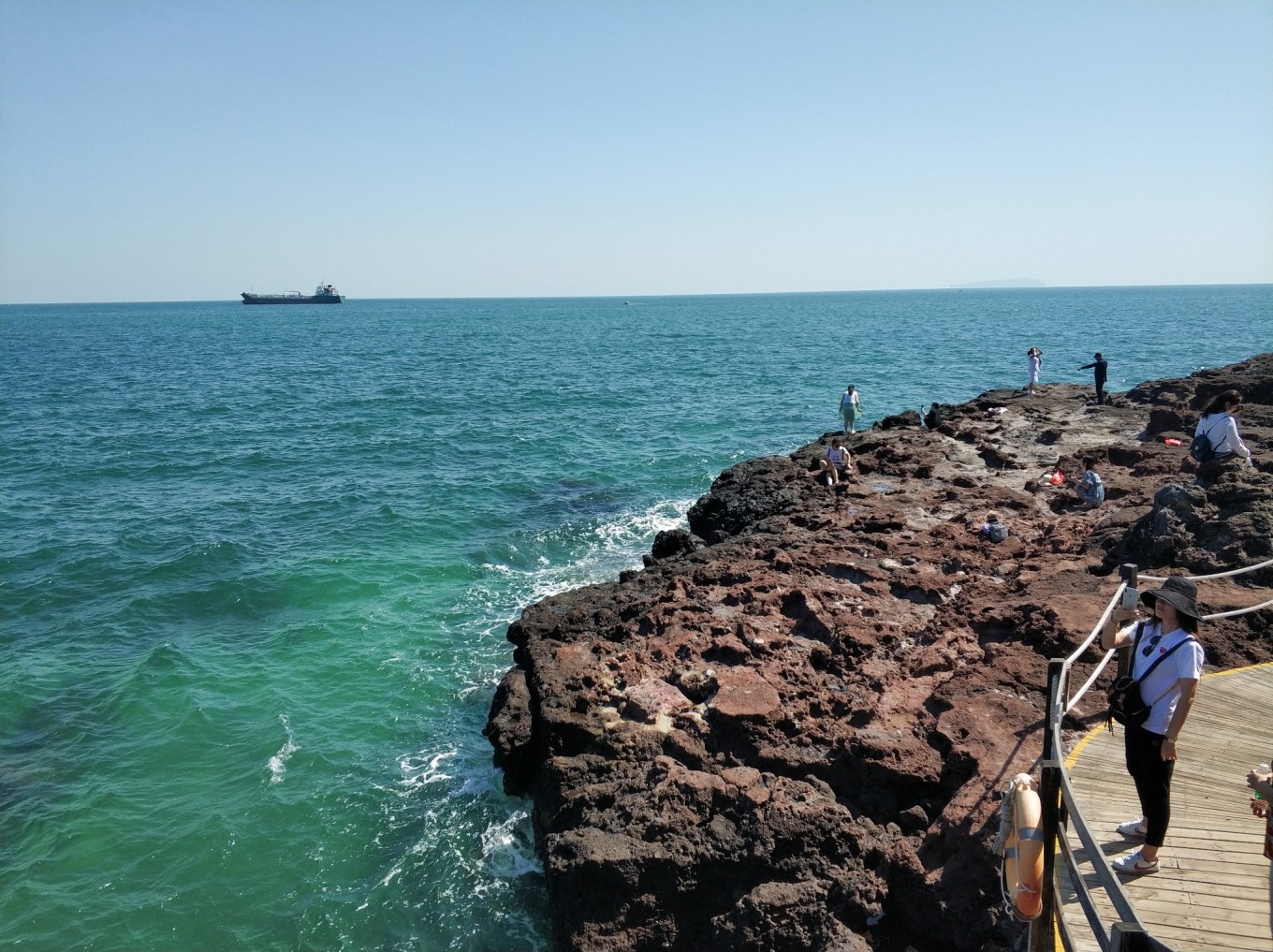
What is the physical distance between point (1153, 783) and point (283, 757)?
39.8 ft

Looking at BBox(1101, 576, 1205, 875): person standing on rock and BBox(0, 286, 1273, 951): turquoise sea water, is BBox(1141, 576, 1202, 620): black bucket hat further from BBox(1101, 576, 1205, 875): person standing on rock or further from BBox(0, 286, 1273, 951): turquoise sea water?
BBox(0, 286, 1273, 951): turquoise sea water

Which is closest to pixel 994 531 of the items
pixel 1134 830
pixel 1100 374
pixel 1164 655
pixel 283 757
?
pixel 1134 830

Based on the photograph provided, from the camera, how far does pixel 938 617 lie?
37.6 feet

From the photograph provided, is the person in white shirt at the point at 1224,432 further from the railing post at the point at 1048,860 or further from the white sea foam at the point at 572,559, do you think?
the white sea foam at the point at 572,559

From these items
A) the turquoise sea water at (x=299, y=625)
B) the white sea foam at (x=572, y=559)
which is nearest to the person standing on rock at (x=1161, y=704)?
the turquoise sea water at (x=299, y=625)

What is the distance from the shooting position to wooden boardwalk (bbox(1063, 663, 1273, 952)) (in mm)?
5281

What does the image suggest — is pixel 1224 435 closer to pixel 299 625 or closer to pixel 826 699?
pixel 826 699

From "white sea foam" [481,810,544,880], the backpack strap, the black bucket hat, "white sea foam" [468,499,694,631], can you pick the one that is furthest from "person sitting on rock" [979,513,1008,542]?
"white sea foam" [481,810,544,880]

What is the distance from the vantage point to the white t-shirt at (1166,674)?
5.54 metres

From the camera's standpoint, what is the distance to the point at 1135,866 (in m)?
5.73

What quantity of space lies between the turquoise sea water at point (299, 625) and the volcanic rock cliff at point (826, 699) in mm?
1907

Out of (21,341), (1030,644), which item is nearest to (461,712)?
(1030,644)

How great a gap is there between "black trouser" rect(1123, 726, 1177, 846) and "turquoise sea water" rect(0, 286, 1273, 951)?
6392 mm

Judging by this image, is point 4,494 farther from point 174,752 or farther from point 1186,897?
point 1186,897
